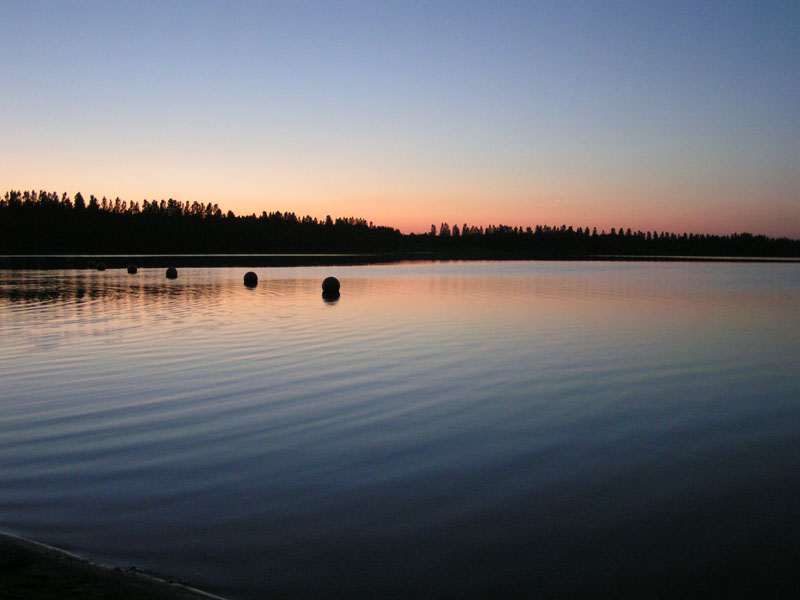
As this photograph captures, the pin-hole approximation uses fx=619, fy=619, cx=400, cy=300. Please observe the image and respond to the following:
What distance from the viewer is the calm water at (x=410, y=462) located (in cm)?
488

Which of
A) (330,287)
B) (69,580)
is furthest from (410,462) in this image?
(330,287)

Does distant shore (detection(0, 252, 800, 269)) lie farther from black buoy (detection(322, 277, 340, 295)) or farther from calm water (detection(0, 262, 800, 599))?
calm water (detection(0, 262, 800, 599))

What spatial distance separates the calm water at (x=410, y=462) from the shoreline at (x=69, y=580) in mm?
249

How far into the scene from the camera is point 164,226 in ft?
623

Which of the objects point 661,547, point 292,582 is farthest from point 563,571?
point 292,582

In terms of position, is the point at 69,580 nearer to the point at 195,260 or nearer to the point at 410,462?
the point at 410,462

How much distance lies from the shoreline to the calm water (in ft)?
0.82

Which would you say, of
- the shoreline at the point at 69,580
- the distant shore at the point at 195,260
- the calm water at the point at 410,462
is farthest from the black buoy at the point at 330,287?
the distant shore at the point at 195,260

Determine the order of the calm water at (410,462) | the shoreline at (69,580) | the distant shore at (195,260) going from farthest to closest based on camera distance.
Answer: the distant shore at (195,260) < the calm water at (410,462) < the shoreline at (69,580)

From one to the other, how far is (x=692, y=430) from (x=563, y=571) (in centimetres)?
496

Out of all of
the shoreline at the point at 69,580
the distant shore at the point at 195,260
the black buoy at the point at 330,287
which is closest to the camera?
the shoreline at the point at 69,580

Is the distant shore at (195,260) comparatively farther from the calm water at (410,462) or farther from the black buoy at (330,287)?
the calm water at (410,462)

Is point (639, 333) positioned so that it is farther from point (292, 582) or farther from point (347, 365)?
point (292, 582)

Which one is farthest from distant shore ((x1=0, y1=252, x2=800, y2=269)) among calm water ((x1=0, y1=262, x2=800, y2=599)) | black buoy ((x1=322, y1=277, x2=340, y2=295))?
calm water ((x1=0, y1=262, x2=800, y2=599))
